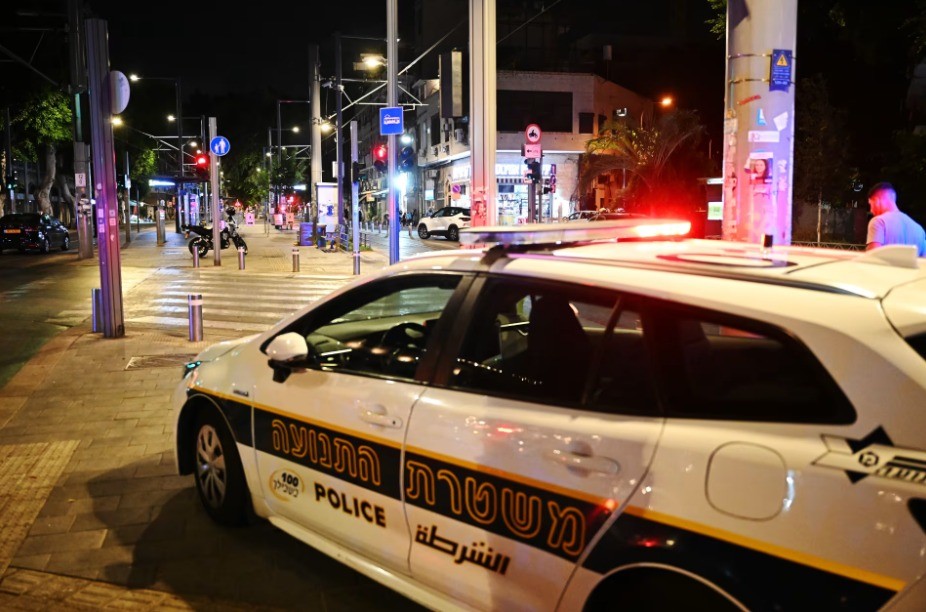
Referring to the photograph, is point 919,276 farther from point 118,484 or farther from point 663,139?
point 663,139

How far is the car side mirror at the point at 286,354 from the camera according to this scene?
12.4 ft

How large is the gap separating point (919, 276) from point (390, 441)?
6.61 ft

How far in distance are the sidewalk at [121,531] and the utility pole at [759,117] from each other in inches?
212

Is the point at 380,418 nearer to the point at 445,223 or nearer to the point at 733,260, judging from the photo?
the point at 733,260

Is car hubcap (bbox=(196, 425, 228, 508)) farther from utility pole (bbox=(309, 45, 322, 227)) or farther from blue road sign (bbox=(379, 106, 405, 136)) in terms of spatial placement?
utility pole (bbox=(309, 45, 322, 227))

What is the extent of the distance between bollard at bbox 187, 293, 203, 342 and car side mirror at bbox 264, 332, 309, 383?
6876mm

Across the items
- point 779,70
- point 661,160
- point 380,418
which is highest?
point 661,160

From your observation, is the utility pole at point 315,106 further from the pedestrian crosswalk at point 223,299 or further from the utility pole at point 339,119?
the pedestrian crosswalk at point 223,299

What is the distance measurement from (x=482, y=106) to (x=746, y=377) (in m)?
10.8

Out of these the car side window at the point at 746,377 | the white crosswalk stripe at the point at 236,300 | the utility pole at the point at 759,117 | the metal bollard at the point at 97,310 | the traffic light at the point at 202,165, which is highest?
the traffic light at the point at 202,165

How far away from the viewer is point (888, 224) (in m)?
7.00

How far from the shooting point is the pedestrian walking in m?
6.97

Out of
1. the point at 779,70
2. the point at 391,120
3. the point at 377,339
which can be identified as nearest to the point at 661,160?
the point at 391,120

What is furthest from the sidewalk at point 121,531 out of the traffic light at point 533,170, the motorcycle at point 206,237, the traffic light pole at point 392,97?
the motorcycle at point 206,237
